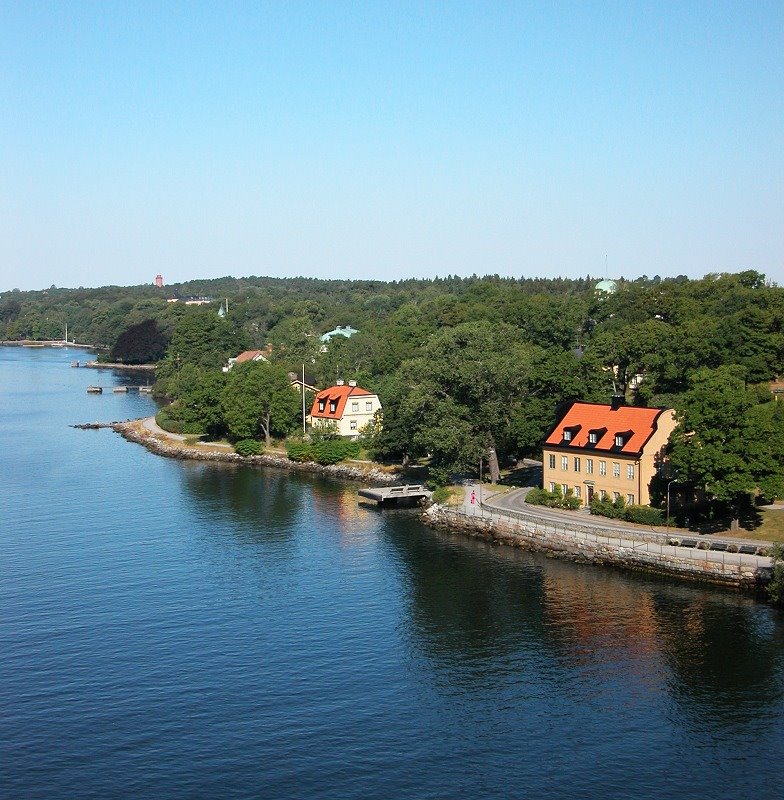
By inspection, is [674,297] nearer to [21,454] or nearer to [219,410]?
[219,410]

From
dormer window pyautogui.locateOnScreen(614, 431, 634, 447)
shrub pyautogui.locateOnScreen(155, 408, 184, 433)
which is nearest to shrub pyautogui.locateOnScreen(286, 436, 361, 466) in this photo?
shrub pyautogui.locateOnScreen(155, 408, 184, 433)

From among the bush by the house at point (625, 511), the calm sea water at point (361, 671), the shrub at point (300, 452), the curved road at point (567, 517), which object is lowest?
the calm sea water at point (361, 671)

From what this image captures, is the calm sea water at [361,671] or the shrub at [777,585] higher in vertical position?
the shrub at [777,585]

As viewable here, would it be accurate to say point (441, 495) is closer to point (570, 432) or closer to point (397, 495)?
point (397, 495)

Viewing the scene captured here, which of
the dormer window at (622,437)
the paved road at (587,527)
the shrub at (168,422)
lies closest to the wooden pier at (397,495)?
the paved road at (587,527)

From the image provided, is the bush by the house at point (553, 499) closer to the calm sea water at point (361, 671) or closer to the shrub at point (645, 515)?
the shrub at point (645, 515)
